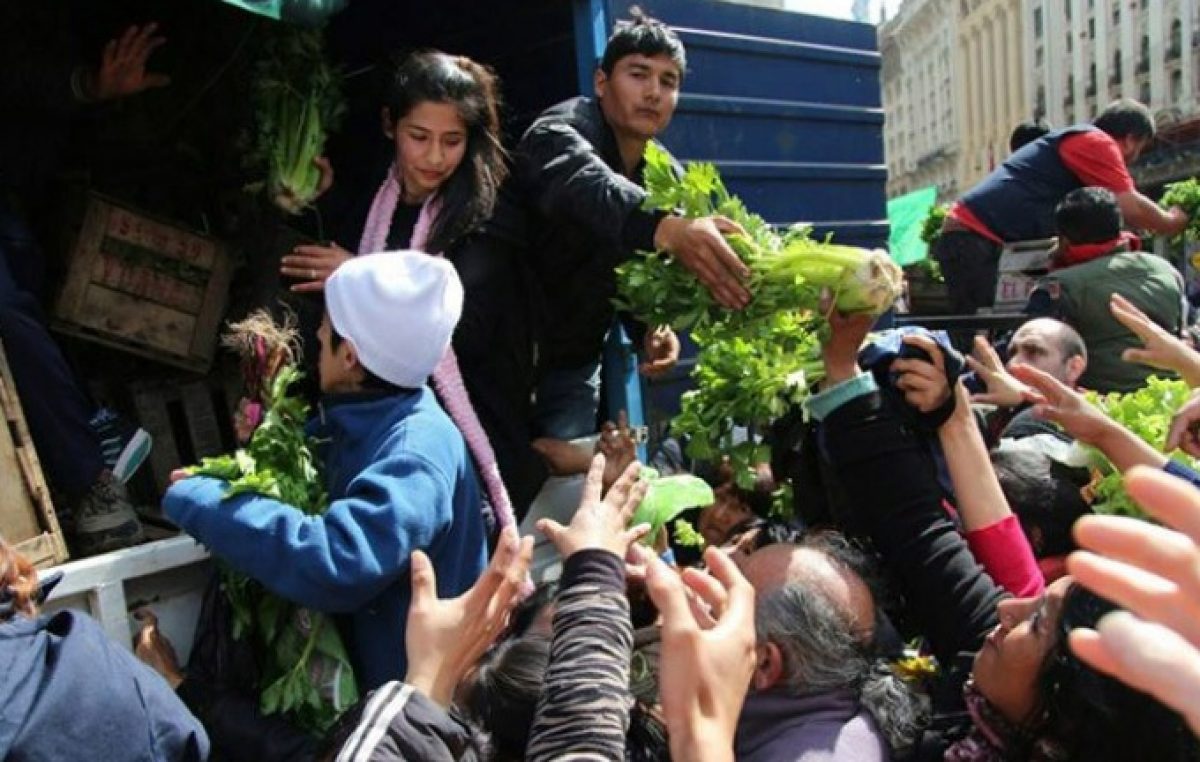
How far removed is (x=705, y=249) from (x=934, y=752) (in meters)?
1.28

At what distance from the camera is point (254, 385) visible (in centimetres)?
266

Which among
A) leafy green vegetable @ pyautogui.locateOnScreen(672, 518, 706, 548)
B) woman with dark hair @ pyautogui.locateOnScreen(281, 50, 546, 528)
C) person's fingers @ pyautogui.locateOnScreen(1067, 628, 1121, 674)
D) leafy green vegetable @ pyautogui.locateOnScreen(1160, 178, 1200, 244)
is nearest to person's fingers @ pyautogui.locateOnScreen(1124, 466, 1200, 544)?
person's fingers @ pyautogui.locateOnScreen(1067, 628, 1121, 674)

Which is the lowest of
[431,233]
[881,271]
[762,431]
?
[762,431]

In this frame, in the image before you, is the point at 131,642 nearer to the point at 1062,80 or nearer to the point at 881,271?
the point at 881,271

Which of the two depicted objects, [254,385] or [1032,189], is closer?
[254,385]

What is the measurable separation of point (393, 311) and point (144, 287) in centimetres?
161

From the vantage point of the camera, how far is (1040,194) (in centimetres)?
595

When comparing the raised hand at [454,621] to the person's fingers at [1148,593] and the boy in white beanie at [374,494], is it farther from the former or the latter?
the person's fingers at [1148,593]

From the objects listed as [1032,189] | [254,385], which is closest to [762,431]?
[254,385]

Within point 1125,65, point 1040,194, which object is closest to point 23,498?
point 1040,194

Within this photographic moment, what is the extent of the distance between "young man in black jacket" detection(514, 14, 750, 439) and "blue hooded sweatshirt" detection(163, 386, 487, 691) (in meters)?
0.79

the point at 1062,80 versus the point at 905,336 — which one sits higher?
the point at 1062,80

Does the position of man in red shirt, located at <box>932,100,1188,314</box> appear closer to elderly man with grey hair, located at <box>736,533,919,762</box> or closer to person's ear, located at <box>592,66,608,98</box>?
person's ear, located at <box>592,66,608,98</box>

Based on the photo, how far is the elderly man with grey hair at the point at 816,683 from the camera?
73.2 inches
